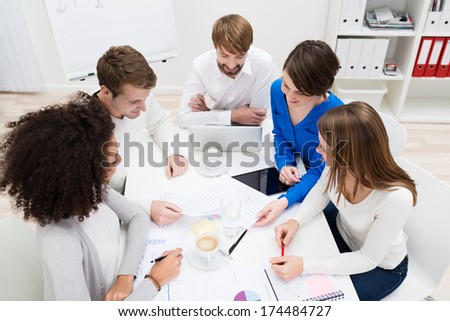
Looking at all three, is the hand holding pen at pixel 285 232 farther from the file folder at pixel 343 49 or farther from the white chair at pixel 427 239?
the file folder at pixel 343 49

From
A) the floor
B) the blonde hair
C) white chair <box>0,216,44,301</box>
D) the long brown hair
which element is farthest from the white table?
the floor

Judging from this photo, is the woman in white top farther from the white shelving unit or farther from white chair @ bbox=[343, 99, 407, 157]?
the white shelving unit

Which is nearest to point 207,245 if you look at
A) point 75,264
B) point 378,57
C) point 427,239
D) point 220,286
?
point 220,286

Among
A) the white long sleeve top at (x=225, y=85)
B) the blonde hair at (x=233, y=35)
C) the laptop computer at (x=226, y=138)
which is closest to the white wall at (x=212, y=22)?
the white long sleeve top at (x=225, y=85)

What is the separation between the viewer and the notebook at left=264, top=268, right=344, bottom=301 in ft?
3.66

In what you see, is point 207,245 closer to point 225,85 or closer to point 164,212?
point 164,212

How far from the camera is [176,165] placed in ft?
5.34

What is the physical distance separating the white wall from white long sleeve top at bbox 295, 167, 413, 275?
2.13 metres

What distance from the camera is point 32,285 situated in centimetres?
125

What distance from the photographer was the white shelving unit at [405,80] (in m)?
2.84

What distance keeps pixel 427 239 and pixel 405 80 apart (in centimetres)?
199

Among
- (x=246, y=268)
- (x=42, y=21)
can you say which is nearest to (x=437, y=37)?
(x=246, y=268)

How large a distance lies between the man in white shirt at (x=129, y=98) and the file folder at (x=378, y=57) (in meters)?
1.96

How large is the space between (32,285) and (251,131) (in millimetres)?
1005
